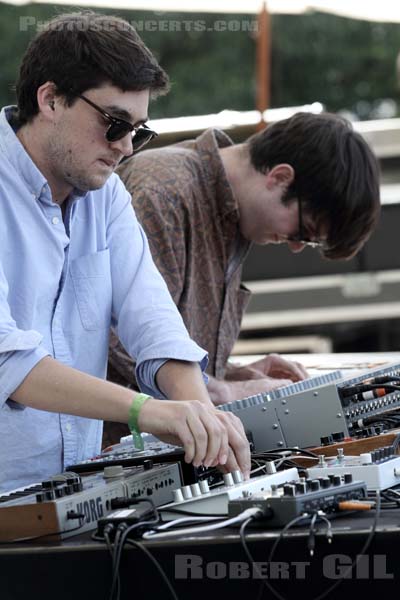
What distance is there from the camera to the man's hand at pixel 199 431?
2.18 metres

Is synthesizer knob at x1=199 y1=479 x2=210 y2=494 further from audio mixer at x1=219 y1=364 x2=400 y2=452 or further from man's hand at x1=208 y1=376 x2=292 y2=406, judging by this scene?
man's hand at x1=208 y1=376 x2=292 y2=406

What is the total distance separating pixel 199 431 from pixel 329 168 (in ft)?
5.85

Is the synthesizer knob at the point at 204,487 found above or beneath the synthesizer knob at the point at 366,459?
beneath

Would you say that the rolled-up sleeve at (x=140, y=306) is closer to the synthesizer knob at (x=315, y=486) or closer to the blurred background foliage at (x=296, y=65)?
the synthesizer knob at (x=315, y=486)

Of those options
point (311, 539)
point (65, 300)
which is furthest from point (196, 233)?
point (311, 539)

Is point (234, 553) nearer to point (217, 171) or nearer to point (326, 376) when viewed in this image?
point (326, 376)

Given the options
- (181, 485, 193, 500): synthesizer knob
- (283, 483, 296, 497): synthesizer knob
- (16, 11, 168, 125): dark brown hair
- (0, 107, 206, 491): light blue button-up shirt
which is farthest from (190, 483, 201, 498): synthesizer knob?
(16, 11, 168, 125): dark brown hair

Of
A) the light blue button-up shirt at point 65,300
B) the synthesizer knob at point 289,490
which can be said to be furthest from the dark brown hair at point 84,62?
the synthesizer knob at point 289,490

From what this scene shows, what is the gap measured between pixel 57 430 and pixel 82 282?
1.13ft

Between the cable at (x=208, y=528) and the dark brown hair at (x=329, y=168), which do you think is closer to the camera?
the cable at (x=208, y=528)

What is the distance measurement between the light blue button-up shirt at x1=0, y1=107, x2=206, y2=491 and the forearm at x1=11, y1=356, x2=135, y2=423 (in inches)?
5.5

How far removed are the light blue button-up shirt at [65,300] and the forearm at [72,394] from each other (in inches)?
5.5

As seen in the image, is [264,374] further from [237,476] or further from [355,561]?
[355,561]

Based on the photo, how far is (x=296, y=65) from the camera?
17.3 metres
